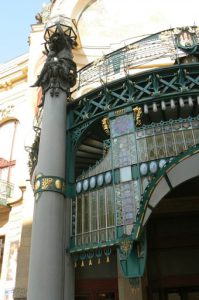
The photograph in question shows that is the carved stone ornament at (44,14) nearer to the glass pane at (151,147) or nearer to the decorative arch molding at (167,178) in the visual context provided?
the glass pane at (151,147)

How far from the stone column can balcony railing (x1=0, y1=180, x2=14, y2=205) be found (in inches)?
295

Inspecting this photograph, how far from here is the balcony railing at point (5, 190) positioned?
57.2 ft

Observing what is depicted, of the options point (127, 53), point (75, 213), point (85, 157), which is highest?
point (127, 53)

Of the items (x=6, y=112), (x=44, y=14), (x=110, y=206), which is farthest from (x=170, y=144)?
(x=44, y=14)

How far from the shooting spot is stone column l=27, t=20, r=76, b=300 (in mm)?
8984

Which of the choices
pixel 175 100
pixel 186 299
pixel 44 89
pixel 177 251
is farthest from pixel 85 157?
pixel 186 299

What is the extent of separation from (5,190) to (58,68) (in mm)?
8709

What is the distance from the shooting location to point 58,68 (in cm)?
1215

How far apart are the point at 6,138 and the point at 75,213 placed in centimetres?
1235

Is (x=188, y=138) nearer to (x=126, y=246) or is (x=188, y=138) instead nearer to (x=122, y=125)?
(x=122, y=125)

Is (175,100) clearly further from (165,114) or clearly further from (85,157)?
(85,157)

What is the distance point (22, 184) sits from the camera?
17219 millimetres

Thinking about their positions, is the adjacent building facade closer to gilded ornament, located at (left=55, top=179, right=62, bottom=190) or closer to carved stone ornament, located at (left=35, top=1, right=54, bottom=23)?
gilded ornament, located at (left=55, top=179, right=62, bottom=190)

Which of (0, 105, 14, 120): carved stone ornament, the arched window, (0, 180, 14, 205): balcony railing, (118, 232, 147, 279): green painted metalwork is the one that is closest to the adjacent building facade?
(118, 232, 147, 279): green painted metalwork
